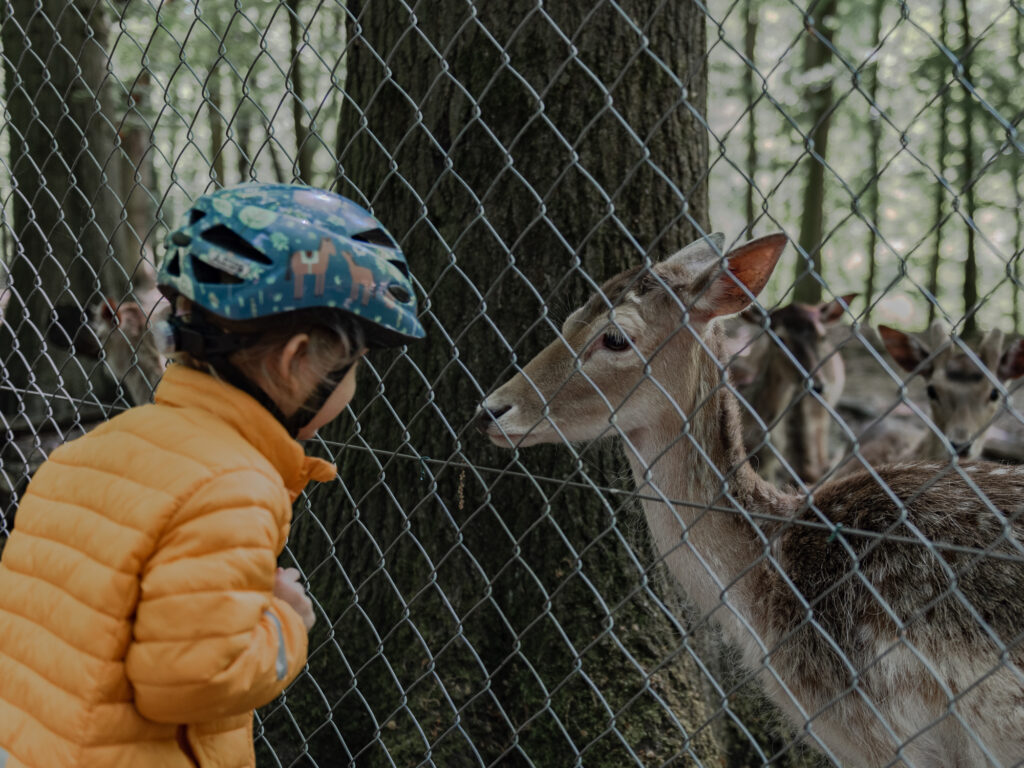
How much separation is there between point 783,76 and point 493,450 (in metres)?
10.3

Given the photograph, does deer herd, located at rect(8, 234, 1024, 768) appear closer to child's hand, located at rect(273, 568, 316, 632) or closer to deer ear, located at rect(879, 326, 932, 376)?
child's hand, located at rect(273, 568, 316, 632)

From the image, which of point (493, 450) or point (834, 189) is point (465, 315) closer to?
point (493, 450)

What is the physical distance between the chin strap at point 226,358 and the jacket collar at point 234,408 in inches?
1.2

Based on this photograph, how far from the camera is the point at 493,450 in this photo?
3568mm

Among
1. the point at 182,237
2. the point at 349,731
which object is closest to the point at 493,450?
the point at 349,731

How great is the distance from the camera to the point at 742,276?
2775mm

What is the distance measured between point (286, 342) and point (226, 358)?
0.42 ft

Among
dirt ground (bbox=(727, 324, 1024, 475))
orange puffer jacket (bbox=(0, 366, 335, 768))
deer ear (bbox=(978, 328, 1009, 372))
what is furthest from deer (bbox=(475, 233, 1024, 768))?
dirt ground (bbox=(727, 324, 1024, 475))

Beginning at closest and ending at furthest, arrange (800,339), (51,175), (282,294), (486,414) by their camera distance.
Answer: (282,294), (486,414), (51,175), (800,339)

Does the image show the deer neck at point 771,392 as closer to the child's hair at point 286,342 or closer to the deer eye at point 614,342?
Answer: the deer eye at point 614,342

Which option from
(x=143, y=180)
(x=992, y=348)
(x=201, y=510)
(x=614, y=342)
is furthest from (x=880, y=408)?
(x=201, y=510)

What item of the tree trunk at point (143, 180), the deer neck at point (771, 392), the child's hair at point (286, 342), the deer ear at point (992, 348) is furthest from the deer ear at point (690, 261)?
the tree trunk at point (143, 180)

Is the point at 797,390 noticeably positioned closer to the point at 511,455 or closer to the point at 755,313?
the point at 755,313

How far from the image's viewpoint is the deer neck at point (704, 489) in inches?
116
